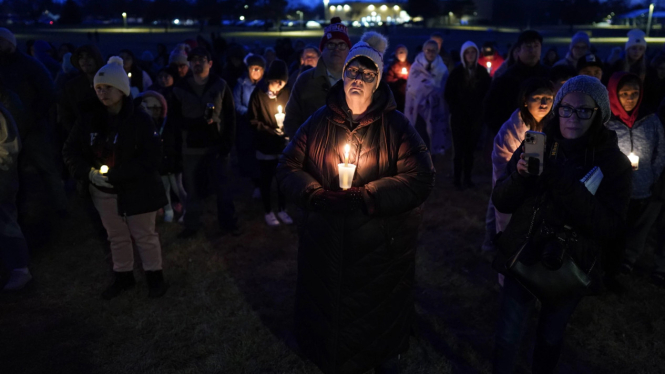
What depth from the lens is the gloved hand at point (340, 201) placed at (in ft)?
8.07

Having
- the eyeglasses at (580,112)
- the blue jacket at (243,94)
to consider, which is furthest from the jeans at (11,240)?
the eyeglasses at (580,112)

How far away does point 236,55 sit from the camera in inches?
329

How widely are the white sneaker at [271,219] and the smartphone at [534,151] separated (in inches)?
160

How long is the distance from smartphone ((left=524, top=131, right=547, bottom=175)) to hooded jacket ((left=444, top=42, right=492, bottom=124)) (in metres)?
4.76

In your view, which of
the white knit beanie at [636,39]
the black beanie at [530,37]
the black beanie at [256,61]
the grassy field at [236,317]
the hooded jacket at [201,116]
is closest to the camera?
the grassy field at [236,317]

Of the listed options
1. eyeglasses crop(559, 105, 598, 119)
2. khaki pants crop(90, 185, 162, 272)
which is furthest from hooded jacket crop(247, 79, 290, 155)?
eyeglasses crop(559, 105, 598, 119)

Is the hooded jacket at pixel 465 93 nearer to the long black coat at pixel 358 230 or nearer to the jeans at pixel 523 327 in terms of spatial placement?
the long black coat at pixel 358 230

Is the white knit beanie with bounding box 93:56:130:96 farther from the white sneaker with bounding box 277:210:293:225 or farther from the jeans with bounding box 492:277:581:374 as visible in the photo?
the jeans with bounding box 492:277:581:374

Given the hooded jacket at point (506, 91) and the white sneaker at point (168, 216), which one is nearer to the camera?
the hooded jacket at point (506, 91)

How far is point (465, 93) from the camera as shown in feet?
22.2

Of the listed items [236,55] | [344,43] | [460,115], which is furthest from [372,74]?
[236,55]

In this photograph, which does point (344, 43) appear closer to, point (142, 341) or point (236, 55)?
point (142, 341)

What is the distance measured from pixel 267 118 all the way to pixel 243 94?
0.91 meters

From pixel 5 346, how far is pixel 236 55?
5929mm
